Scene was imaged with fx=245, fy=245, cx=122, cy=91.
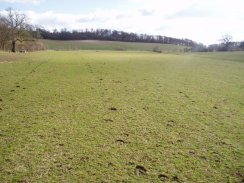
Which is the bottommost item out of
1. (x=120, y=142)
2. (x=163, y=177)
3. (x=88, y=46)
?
(x=163, y=177)

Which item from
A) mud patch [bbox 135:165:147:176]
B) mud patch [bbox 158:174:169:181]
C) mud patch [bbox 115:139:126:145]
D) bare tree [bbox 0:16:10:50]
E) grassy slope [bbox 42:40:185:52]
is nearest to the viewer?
mud patch [bbox 158:174:169:181]

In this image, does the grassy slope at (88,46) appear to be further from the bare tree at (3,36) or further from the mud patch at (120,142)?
the mud patch at (120,142)

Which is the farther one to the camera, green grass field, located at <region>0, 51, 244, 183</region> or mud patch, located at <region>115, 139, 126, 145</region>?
mud patch, located at <region>115, 139, 126, 145</region>

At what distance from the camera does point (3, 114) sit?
820cm

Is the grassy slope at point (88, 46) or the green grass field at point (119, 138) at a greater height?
the grassy slope at point (88, 46)

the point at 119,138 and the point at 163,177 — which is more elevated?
the point at 119,138

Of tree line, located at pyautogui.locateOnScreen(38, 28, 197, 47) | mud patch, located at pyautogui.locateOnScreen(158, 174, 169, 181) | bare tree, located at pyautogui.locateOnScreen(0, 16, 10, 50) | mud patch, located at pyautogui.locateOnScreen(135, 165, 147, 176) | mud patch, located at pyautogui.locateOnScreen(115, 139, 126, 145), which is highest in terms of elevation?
tree line, located at pyautogui.locateOnScreen(38, 28, 197, 47)

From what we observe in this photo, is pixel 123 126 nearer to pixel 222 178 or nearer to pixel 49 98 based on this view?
pixel 222 178

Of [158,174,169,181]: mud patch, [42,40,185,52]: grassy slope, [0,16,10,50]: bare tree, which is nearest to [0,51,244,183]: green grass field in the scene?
[158,174,169,181]: mud patch

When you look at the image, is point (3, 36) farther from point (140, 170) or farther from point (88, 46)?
point (88, 46)

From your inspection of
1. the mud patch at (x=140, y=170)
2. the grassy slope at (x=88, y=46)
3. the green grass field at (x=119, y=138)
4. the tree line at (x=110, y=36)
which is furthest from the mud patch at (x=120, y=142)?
the tree line at (x=110, y=36)

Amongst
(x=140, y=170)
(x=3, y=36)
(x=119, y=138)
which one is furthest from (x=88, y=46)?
(x=140, y=170)

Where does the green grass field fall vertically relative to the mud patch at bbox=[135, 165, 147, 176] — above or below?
above

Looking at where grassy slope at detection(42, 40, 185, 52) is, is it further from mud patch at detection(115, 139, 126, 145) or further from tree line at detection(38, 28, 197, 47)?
mud patch at detection(115, 139, 126, 145)
